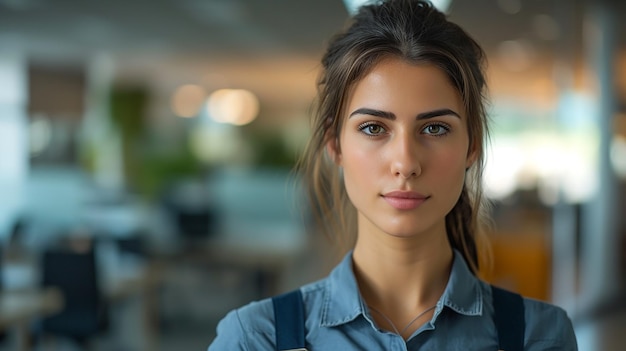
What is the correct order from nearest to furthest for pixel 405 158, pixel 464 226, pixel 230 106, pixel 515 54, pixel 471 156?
pixel 405 158, pixel 471 156, pixel 464 226, pixel 515 54, pixel 230 106

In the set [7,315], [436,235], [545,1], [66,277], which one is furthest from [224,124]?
[436,235]

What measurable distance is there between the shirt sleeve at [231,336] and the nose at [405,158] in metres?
0.35

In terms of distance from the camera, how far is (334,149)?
4.30ft

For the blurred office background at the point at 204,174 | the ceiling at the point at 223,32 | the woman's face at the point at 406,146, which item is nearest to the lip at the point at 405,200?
the woman's face at the point at 406,146

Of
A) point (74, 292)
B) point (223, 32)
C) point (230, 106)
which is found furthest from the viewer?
point (230, 106)

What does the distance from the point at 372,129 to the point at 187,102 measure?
14051mm

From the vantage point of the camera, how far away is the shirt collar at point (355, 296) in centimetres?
122

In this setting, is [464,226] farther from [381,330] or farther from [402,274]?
[381,330]

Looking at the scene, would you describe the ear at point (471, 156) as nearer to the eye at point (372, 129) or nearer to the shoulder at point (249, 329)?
the eye at point (372, 129)

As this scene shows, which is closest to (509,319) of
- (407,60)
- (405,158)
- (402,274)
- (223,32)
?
(402,274)

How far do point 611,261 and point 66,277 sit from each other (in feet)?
16.0

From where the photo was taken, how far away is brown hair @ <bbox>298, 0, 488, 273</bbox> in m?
1.20

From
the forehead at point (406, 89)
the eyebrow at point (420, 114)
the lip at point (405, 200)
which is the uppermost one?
the forehead at point (406, 89)

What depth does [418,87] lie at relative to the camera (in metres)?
1.17
